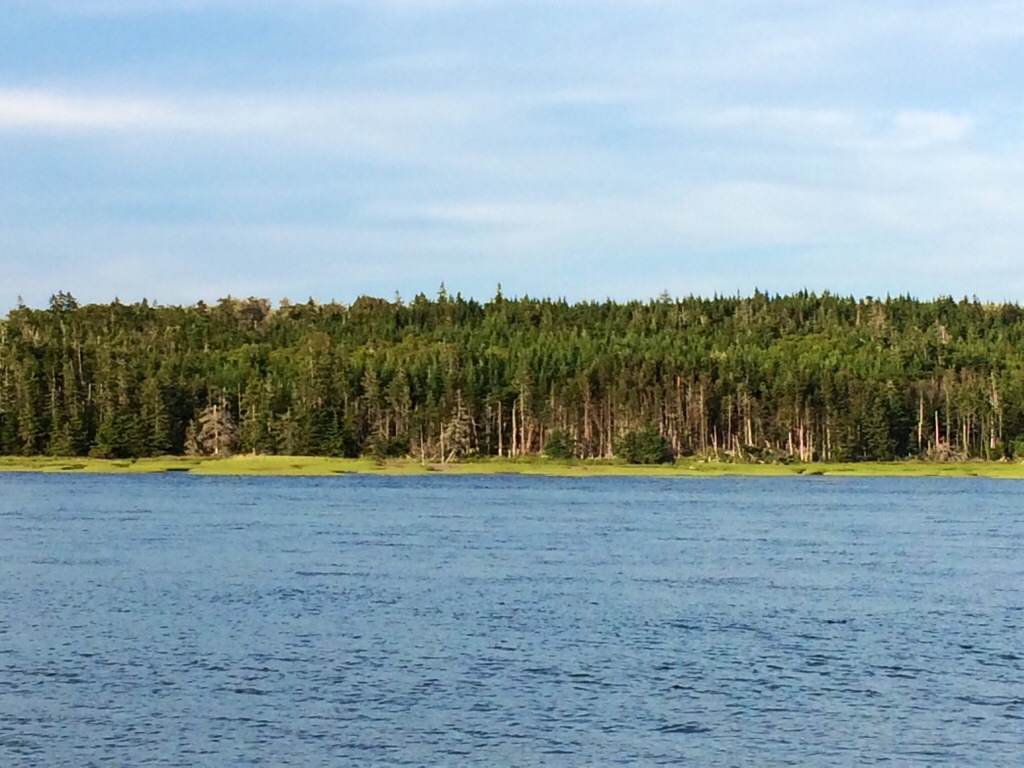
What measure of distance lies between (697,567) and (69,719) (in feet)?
138

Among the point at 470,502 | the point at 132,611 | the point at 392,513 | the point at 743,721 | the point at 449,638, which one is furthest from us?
the point at 470,502

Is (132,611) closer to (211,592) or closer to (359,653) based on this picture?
(211,592)

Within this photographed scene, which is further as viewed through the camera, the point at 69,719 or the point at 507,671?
the point at 507,671

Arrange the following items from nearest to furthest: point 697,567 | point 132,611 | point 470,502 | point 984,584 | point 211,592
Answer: point 132,611, point 211,592, point 984,584, point 697,567, point 470,502

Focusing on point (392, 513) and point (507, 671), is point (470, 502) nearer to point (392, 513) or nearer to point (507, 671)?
point (392, 513)

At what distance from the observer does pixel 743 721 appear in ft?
124

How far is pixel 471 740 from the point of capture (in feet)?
116

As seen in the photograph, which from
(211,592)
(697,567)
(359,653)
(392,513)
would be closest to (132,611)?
(211,592)

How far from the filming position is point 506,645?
48438 mm

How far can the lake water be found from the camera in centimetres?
3556

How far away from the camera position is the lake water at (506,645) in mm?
35562

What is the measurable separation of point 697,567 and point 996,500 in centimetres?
7627

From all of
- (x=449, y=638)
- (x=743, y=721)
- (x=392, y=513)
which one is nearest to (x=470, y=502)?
(x=392, y=513)

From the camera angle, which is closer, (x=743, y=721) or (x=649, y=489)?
(x=743, y=721)
